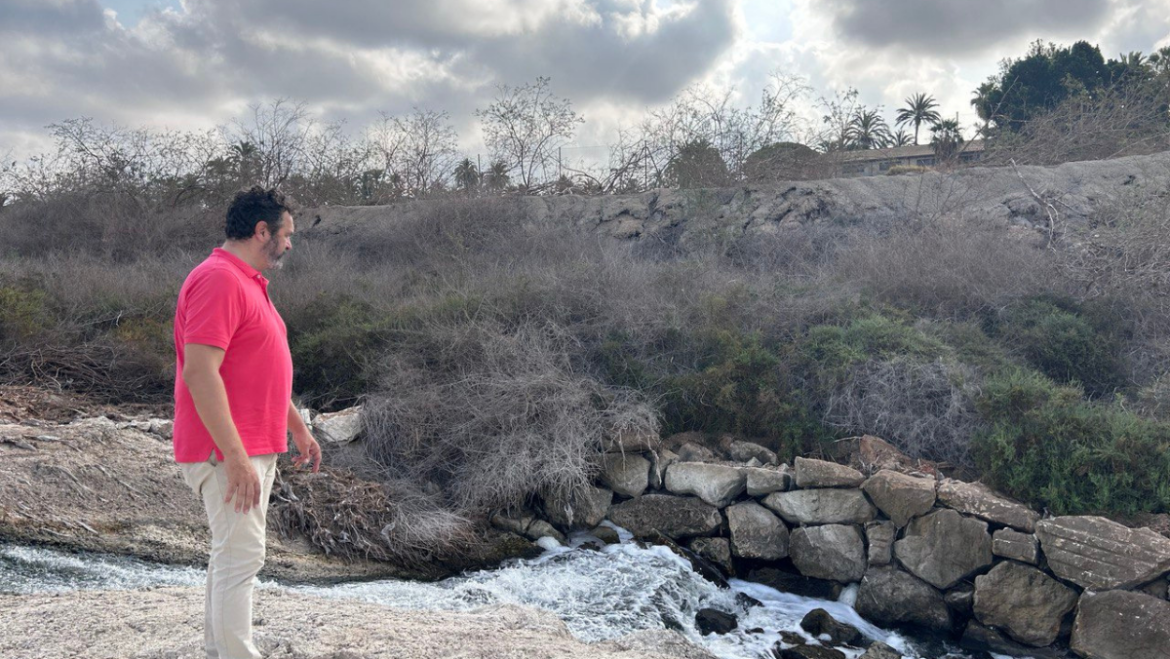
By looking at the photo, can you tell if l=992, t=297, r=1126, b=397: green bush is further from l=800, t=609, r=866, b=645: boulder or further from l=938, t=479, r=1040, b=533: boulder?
l=800, t=609, r=866, b=645: boulder

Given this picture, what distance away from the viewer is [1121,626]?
6.11 m

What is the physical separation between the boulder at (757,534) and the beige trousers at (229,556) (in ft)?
16.6

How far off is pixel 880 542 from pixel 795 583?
802mm

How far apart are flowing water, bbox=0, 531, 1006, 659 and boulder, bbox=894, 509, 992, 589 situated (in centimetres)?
57

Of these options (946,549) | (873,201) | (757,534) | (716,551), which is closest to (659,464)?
(716,551)

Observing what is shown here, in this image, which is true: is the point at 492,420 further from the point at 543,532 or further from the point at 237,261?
the point at 237,261

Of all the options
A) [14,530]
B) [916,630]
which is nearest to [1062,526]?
[916,630]

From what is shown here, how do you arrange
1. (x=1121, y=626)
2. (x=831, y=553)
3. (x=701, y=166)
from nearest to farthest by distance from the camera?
(x=1121, y=626)
(x=831, y=553)
(x=701, y=166)

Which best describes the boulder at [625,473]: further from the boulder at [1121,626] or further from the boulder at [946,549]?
the boulder at [1121,626]

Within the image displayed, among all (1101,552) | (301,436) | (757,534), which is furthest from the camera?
(757,534)

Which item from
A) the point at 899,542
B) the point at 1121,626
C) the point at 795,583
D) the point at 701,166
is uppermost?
the point at 701,166

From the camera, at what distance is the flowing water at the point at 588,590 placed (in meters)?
5.93

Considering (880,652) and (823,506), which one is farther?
(823,506)

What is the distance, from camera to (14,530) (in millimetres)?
6148
